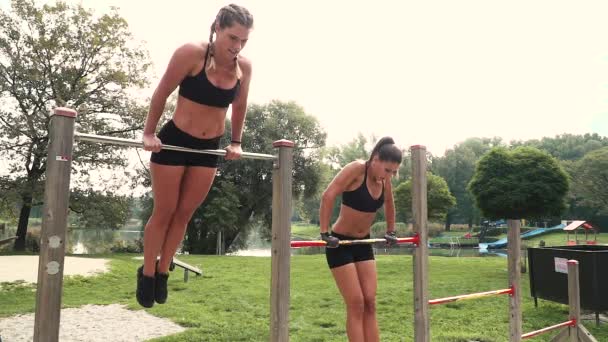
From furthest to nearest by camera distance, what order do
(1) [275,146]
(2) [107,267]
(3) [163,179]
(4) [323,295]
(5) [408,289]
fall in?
(2) [107,267] → (5) [408,289] → (4) [323,295] → (1) [275,146] → (3) [163,179]

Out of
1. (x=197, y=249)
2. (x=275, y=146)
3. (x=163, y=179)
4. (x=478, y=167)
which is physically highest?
(x=478, y=167)

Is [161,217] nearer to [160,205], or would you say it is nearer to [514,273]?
[160,205]

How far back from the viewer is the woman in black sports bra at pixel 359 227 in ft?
11.6

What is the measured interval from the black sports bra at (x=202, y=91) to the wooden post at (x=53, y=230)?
608 mm

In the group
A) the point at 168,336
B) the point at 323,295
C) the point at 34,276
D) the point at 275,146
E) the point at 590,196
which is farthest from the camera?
the point at 590,196

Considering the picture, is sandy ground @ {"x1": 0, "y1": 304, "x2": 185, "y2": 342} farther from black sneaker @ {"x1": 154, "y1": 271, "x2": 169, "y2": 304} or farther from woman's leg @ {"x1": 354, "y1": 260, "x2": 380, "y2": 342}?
black sneaker @ {"x1": 154, "y1": 271, "x2": 169, "y2": 304}

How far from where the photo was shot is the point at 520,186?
1786cm

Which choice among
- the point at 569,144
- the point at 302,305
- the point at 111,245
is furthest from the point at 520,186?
the point at 569,144

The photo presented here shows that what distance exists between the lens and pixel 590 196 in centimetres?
4253

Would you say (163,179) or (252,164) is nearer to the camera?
(163,179)

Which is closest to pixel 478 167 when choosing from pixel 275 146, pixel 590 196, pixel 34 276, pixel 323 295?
pixel 323 295

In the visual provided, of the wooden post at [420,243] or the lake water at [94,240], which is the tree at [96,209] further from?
the wooden post at [420,243]

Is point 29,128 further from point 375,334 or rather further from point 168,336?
point 375,334

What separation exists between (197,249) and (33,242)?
792cm
